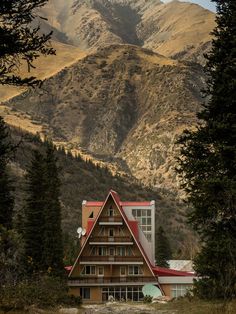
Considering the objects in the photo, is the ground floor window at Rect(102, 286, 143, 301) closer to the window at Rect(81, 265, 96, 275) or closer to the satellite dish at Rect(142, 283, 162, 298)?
the window at Rect(81, 265, 96, 275)

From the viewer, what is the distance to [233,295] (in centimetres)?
1931

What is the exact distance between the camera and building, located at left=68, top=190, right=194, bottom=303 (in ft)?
181

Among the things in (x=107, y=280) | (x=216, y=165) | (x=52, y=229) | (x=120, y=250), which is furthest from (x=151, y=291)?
(x=216, y=165)

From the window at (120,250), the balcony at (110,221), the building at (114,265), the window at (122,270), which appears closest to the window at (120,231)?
the building at (114,265)

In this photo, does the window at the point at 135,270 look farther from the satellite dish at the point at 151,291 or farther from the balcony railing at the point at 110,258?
the satellite dish at the point at 151,291

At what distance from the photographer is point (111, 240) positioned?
55562mm

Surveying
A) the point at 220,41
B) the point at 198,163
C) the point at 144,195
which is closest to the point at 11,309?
the point at 198,163

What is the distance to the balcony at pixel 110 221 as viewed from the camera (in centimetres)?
5562

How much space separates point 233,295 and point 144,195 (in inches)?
6063

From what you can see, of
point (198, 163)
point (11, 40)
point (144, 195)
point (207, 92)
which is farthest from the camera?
point (144, 195)

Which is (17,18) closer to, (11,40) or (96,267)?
(11,40)

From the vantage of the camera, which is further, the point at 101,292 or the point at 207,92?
the point at 101,292

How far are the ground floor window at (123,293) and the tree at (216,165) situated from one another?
113 feet

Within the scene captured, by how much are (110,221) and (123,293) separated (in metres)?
6.91
